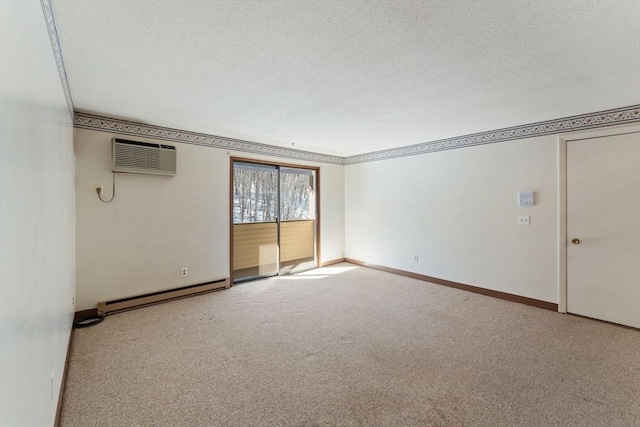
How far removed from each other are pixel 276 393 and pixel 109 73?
2.79 m

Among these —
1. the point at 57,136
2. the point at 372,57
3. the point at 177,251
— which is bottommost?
the point at 177,251

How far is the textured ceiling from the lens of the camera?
1608mm

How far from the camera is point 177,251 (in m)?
4.07

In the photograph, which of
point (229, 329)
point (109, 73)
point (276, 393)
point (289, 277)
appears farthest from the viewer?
point (289, 277)

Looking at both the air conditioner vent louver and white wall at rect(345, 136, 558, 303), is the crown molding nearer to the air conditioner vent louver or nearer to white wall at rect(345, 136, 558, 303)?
the air conditioner vent louver

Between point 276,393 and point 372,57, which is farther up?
point 372,57

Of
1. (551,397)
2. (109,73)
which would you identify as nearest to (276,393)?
(551,397)

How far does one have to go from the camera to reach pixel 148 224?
3.82 meters

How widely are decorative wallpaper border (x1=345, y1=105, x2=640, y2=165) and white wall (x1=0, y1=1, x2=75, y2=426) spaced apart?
15.1ft

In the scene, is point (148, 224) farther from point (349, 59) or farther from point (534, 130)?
point (534, 130)

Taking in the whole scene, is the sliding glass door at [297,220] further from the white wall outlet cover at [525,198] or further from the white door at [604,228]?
the white door at [604,228]

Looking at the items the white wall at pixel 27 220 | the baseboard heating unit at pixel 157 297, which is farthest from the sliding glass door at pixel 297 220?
the white wall at pixel 27 220

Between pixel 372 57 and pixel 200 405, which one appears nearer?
→ pixel 200 405

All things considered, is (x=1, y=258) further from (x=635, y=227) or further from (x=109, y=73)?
(x=635, y=227)
